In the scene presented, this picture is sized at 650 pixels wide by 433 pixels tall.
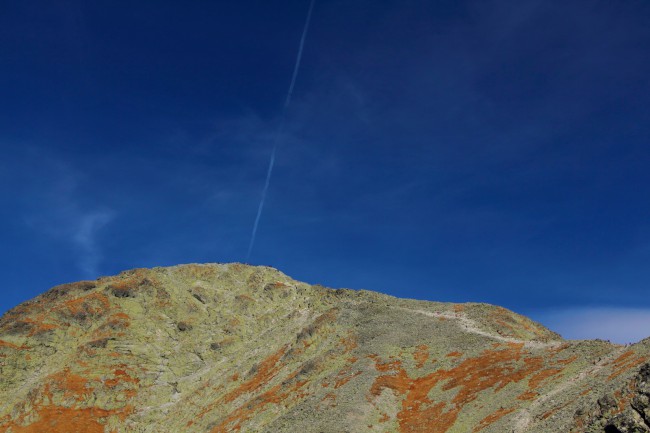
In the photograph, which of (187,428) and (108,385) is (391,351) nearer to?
(187,428)

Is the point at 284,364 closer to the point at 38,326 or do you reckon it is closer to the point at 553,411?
the point at 553,411

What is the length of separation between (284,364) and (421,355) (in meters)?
30.2

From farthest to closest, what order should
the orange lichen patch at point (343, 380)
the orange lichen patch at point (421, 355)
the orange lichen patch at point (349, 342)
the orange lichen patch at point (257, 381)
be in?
the orange lichen patch at point (257, 381) < the orange lichen patch at point (349, 342) < the orange lichen patch at point (421, 355) < the orange lichen patch at point (343, 380)

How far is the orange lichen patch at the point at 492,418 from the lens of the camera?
53938 mm

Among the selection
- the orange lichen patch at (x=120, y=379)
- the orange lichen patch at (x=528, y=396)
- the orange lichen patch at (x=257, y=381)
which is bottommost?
the orange lichen patch at (x=528, y=396)

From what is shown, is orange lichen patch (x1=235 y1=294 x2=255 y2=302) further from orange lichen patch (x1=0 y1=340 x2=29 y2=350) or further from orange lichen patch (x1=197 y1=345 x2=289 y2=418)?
orange lichen patch (x1=0 y1=340 x2=29 y2=350)

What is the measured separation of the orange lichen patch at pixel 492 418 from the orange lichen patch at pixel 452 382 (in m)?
4.77

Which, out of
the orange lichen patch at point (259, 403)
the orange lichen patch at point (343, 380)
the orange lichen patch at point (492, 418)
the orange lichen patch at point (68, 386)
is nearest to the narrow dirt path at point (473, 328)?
the orange lichen patch at point (492, 418)

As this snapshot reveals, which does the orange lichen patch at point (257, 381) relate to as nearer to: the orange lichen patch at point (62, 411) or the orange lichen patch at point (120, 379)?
the orange lichen patch at point (62, 411)

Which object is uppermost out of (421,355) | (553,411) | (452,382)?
(421,355)

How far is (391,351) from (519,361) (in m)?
25.8

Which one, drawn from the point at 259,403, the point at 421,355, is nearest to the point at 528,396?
the point at 421,355

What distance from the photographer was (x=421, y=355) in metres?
86.4

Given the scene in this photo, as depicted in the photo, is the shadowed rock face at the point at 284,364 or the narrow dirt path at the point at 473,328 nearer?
the shadowed rock face at the point at 284,364
